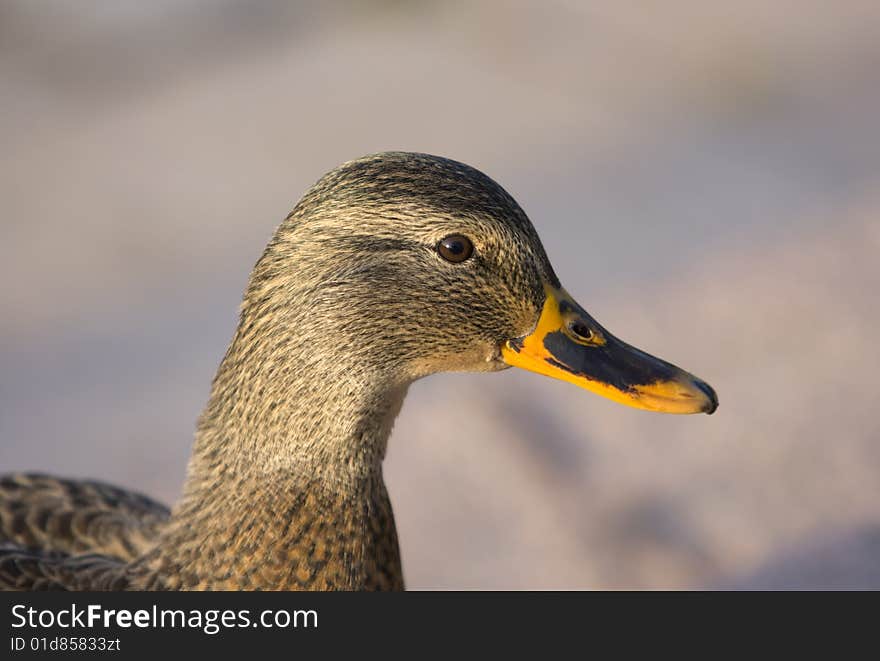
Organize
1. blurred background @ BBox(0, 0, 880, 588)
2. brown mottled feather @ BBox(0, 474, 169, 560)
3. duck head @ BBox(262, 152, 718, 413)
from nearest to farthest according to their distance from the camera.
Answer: duck head @ BBox(262, 152, 718, 413), brown mottled feather @ BBox(0, 474, 169, 560), blurred background @ BBox(0, 0, 880, 588)

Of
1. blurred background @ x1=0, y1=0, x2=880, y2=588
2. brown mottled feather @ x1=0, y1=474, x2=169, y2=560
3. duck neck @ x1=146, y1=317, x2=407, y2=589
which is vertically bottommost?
duck neck @ x1=146, y1=317, x2=407, y2=589

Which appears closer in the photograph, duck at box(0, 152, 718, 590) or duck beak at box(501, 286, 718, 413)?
duck at box(0, 152, 718, 590)

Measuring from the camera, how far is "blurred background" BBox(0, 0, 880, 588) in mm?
5102

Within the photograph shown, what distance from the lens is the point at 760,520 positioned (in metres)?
5.08

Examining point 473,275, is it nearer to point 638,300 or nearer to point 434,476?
point 434,476

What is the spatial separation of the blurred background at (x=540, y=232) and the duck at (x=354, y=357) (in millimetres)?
1691

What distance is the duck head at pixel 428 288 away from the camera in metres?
3.00

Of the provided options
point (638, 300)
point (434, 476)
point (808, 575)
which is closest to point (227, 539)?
point (434, 476)

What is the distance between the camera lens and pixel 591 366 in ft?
10.3

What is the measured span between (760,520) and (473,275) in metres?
2.51

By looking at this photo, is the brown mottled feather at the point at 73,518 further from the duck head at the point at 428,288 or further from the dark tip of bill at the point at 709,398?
the dark tip of bill at the point at 709,398

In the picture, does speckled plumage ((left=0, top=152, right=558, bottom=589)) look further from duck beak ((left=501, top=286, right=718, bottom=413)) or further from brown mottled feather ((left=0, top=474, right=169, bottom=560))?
brown mottled feather ((left=0, top=474, right=169, bottom=560))

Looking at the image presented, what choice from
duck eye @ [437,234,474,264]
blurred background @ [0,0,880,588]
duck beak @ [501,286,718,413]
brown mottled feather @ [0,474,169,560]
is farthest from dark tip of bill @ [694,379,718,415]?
blurred background @ [0,0,880,588]

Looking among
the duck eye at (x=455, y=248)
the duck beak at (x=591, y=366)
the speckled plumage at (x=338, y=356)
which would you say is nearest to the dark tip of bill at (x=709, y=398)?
the duck beak at (x=591, y=366)
